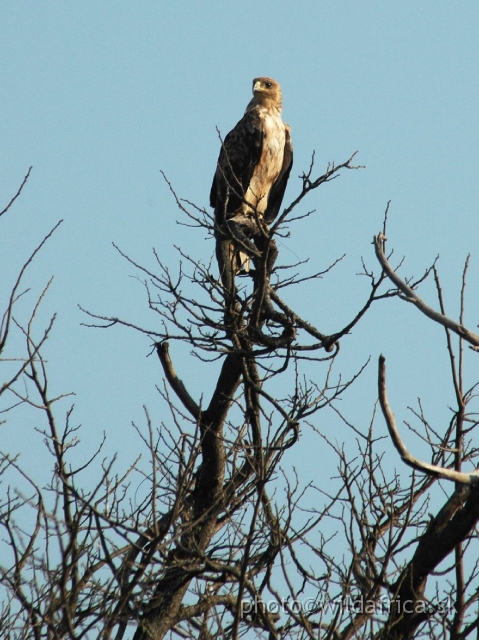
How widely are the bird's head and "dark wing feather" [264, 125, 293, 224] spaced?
16.5 inches

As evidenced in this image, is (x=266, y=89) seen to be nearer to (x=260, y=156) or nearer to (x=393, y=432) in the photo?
(x=260, y=156)

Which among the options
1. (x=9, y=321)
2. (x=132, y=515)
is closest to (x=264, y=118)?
(x=132, y=515)

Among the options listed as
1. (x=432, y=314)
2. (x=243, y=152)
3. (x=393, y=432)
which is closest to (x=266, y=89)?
(x=243, y=152)

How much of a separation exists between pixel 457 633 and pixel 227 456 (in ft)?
7.33

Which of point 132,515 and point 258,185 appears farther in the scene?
point 258,185

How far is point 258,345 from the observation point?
16.0ft

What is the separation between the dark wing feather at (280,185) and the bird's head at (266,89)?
0.42m

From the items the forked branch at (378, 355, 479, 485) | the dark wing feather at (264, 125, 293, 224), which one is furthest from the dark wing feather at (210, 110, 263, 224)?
the forked branch at (378, 355, 479, 485)

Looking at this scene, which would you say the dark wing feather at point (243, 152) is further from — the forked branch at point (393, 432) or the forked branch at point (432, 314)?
the forked branch at point (393, 432)

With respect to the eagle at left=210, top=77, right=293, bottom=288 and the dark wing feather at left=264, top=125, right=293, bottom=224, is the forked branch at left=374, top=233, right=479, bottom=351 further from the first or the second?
the dark wing feather at left=264, top=125, right=293, bottom=224

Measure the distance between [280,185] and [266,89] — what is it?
1017mm

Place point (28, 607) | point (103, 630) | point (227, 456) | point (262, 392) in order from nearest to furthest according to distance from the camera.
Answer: point (103, 630) < point (28, 607) < point (262, 392) < point (227, 456)

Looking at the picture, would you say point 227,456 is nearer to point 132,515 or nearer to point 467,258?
point 132,515

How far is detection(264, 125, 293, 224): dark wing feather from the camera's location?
25.9ft
